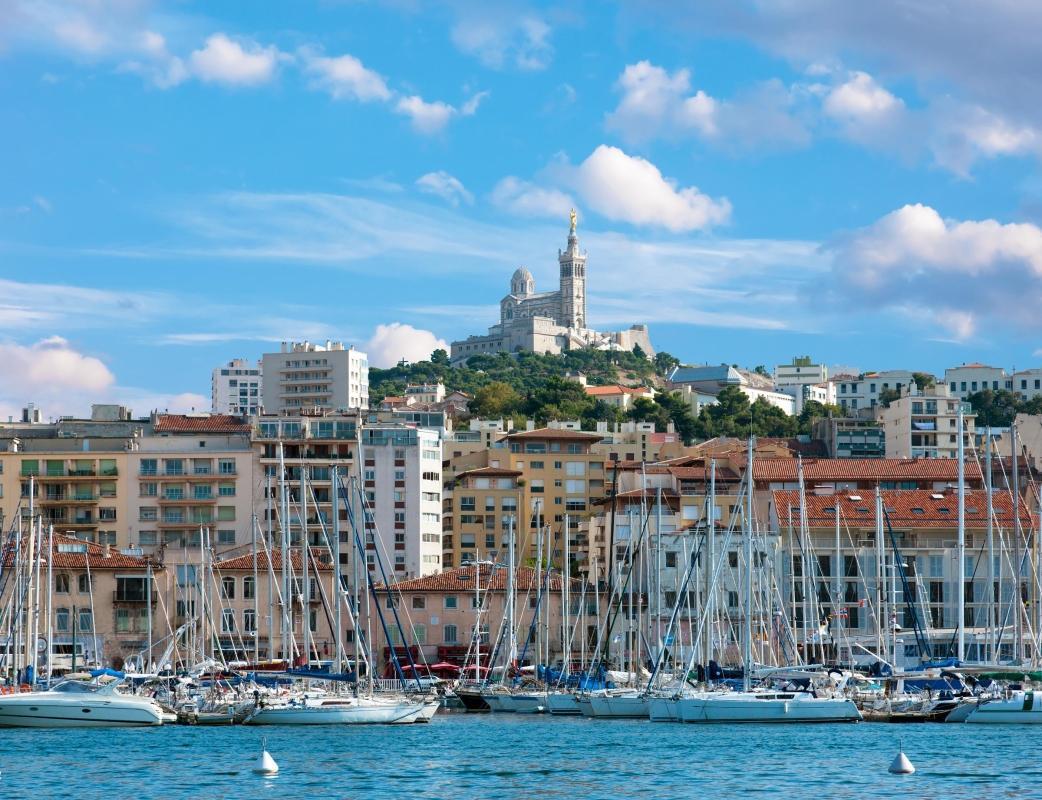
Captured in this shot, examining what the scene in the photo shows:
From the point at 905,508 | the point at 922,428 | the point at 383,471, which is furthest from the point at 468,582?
Answer: the point at 922,428

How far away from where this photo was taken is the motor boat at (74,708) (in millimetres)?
71312

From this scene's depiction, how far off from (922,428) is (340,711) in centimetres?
11474

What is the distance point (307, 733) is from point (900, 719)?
24161 mm

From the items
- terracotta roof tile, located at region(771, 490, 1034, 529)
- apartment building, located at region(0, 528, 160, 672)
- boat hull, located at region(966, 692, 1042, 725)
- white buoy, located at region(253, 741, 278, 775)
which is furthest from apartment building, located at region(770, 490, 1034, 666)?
white buoy, located at region(253, 741, 278, 775)

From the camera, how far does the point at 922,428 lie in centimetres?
17675

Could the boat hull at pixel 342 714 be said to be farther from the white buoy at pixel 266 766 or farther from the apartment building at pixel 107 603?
the apartment building at pixel 107 603

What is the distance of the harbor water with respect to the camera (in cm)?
5341

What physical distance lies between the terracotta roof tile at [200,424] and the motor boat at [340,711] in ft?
180

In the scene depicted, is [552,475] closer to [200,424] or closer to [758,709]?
[200,424]

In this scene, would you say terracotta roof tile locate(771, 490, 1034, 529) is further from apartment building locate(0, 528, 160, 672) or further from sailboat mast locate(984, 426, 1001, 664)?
apartment building locate(0, 528, 160, 672)

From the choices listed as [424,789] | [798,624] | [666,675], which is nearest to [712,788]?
[424,789]

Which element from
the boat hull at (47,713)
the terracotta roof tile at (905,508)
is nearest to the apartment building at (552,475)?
the terracotta roof tile at (905,508)

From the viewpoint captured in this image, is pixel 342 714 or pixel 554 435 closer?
pixel 342 714

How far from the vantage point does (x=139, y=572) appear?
105m
